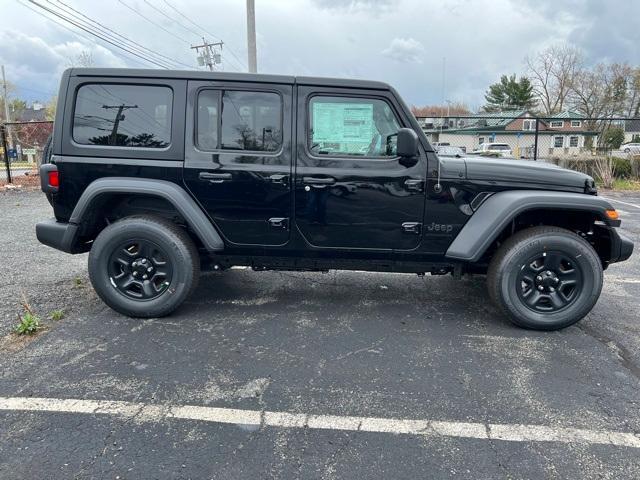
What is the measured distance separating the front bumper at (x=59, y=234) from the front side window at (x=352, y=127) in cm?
211

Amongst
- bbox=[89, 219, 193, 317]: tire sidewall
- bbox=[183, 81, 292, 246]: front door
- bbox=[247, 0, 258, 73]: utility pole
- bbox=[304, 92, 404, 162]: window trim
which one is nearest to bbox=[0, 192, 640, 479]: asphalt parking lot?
bbox=[89, 219, 193, 317]: tire sidewall

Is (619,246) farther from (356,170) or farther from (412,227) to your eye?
(356,170)

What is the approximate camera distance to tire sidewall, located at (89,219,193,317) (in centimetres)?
380

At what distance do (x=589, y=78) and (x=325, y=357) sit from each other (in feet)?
187

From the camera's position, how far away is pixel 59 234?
3.87 meters

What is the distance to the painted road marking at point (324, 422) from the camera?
245 centimetres

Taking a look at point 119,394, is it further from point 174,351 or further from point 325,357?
point 325,357

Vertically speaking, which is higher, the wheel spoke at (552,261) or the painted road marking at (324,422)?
the wheel spoke at (552,261)

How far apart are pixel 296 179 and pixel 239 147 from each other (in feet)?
1.78

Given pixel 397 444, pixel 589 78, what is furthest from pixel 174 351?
pixel 589 78

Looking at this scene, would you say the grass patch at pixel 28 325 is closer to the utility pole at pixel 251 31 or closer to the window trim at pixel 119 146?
the window trim at pixel 119 146

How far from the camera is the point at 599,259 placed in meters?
3.81

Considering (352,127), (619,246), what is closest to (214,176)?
(352,127)

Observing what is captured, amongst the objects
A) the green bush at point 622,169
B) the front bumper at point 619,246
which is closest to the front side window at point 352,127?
the front bumper at point 619,246
